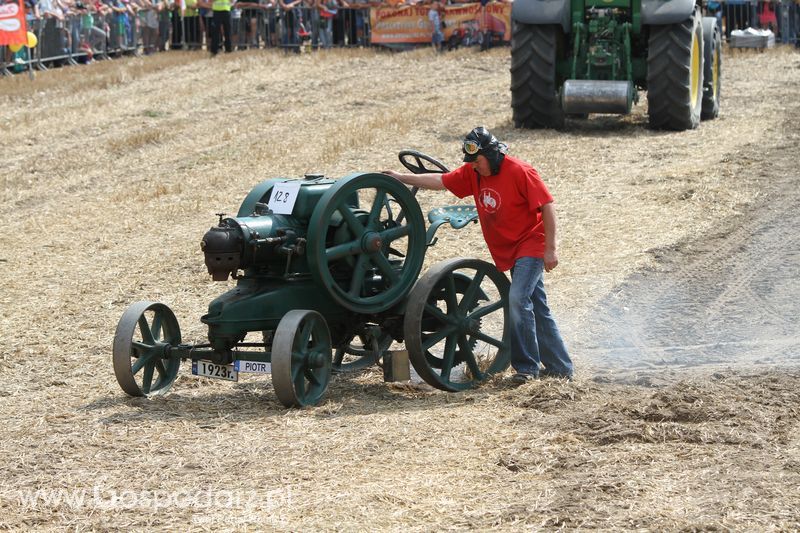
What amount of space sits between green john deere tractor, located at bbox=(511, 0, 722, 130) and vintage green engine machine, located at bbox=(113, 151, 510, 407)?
8222mm

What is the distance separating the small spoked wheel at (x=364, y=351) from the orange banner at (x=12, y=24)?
1666cm

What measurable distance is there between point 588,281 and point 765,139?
6331 millimetres

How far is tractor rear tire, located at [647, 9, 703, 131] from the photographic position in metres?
16.3

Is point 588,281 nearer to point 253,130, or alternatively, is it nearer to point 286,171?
point 286,171

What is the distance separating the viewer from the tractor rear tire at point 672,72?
16312 mm

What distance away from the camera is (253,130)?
1889 cm

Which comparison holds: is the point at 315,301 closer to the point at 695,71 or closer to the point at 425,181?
the point at 425,181

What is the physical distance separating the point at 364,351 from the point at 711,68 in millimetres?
10489

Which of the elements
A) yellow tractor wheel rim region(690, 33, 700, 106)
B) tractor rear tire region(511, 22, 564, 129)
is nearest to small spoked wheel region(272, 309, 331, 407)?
tractor rear tire region(511, 22, 564, 129)

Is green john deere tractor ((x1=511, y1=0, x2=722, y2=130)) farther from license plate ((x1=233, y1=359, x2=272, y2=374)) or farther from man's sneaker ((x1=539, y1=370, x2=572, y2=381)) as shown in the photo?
license plate ((x1=233, y1=359, x2=272, y2=374))

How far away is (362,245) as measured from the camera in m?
7.98

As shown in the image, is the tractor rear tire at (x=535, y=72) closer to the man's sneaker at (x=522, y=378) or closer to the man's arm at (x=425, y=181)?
the man's arm at (x=425, y=181)

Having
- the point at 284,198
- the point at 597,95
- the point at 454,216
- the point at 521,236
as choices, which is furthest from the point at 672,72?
the point at 284,198

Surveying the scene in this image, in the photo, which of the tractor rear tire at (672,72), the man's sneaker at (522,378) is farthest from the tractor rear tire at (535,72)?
the man's sneaker at (522,378)
